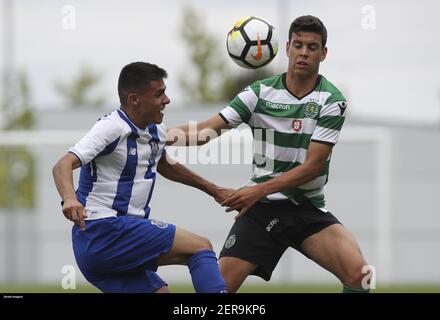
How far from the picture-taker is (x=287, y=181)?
7574mm

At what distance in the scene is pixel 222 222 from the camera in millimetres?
22391

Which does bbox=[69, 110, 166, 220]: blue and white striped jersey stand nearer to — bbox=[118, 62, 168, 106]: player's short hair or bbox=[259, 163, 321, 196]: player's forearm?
bbox=[118, 62, 168, 106]: player's short hair

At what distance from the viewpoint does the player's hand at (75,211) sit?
6.48 metres

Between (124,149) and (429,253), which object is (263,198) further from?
(429,253)

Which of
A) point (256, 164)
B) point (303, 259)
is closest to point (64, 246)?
point (303, 259)

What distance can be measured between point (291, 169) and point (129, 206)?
1.38 meters

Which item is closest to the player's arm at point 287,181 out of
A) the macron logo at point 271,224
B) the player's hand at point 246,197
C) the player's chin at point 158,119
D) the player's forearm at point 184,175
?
the player's hand at point 246,197

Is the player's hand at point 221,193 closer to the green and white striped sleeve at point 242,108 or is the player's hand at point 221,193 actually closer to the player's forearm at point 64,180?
the green and white striped sleeve at point 242,108

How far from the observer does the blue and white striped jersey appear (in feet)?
22.8

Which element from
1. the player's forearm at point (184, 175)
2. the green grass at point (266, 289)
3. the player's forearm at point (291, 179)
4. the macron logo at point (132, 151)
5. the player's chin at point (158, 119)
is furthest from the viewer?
the green grass at point (266, 289)

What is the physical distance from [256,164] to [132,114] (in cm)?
131

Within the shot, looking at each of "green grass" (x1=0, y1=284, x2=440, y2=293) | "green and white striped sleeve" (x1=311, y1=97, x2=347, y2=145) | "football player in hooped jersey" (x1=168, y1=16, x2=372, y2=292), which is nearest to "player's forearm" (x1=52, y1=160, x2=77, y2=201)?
"football player in hooped jersey" (x1=168, y1=16, x2=372, y2=292)

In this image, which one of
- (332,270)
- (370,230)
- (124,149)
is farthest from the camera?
(370,230)

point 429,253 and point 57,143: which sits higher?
point 57,143
